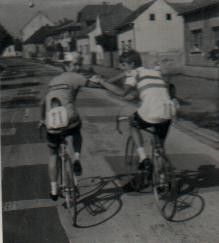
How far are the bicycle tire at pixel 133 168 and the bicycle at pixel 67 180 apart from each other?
0.75 metres

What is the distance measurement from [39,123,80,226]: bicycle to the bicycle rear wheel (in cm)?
73

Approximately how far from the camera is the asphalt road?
404cm

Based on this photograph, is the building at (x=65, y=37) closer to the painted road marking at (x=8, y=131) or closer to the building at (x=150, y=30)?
the building at (x=150, y=30)

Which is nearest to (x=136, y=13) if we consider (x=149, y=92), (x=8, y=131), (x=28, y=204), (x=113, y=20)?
(x=113, y=20)

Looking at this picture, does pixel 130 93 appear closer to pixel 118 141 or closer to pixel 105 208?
pixel 105 208

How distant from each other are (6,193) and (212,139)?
3.04m

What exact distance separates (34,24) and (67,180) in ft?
4.52

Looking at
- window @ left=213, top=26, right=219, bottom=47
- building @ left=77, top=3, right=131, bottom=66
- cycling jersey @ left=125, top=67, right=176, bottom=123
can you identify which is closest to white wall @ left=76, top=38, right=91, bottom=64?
building @ left=77, top=3, right=131, bottom=66

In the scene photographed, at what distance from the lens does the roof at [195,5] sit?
15.9 feet

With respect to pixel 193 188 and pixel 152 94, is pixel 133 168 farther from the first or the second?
pixel 152 94

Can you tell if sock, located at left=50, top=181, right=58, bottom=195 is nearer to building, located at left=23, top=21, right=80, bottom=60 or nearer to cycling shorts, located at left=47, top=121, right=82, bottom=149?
cycling shorts, located at left=47, top=121, right=82, bottom=149

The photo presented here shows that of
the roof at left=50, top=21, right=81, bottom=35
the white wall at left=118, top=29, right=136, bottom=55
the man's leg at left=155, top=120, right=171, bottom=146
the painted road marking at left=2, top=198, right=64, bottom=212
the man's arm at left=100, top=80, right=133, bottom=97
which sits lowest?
the painted road marking at left=2, top=198, right=64, bottom=212

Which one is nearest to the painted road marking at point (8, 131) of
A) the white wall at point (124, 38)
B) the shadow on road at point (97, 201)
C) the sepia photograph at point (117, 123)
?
the sepia photograph at point (117, 123)

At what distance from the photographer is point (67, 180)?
435 centimetres
